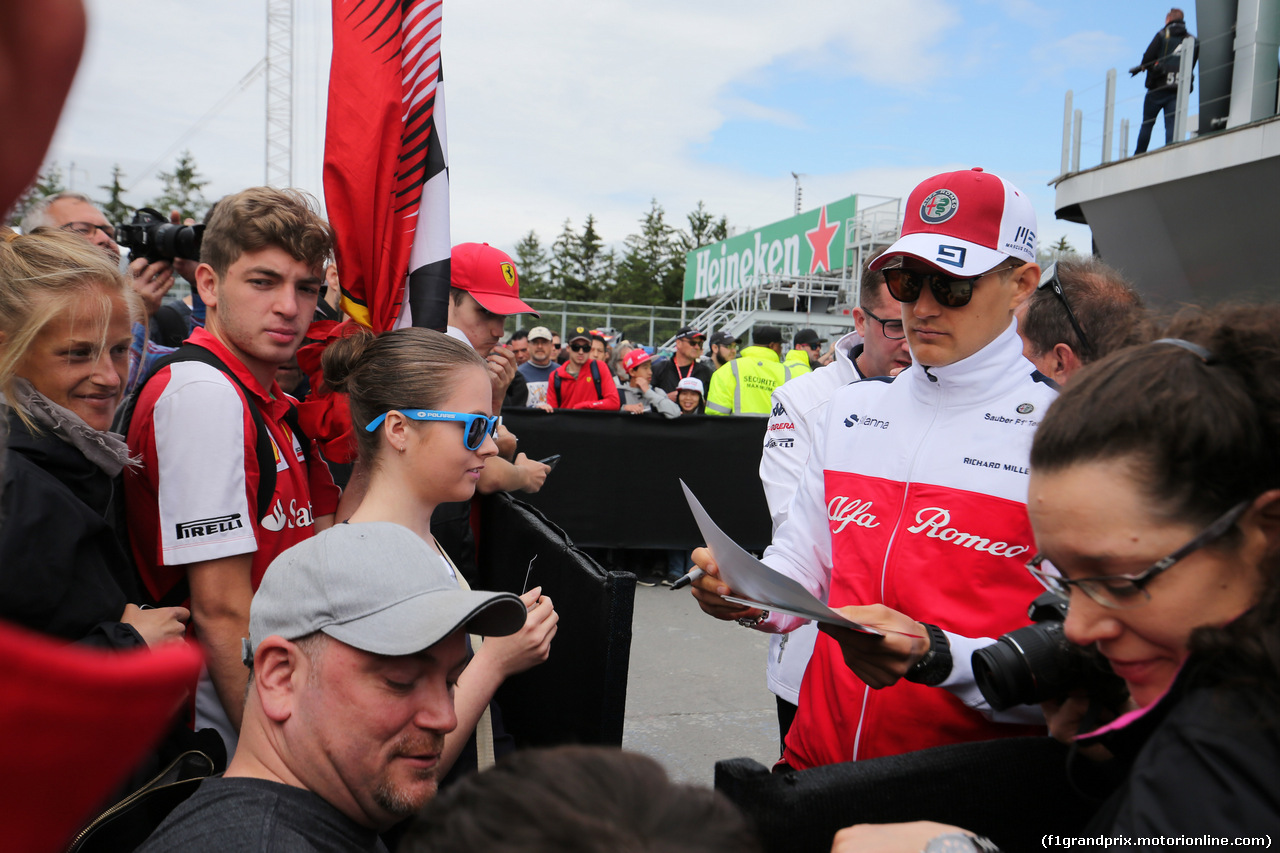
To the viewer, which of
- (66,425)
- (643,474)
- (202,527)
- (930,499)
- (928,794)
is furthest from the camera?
(643,474)

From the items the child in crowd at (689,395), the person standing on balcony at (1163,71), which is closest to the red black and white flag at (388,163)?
the child in crowd at (689,395)

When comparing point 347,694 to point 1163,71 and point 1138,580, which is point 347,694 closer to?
point 1138,580

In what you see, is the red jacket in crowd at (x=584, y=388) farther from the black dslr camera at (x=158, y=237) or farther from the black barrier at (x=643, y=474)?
the black dslr camera at (x=158, y=237)

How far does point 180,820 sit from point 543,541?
63.6 inches

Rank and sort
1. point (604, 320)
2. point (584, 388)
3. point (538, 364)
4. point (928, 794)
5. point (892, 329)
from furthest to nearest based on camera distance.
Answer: point (604, 320) < point (538, 364) < point (584, 388) < point (892, 329) < point (928, 794)

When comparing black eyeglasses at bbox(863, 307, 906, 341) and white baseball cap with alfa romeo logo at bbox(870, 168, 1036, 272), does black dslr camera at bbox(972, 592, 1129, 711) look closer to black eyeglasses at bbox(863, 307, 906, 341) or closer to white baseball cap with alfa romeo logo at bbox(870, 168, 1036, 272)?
white baseball cap with alfa romeo logo at bbox(870, 168, 1036, 272)

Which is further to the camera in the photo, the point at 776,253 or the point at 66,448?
the point at 776,253

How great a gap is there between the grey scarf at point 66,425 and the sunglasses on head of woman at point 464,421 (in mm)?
631

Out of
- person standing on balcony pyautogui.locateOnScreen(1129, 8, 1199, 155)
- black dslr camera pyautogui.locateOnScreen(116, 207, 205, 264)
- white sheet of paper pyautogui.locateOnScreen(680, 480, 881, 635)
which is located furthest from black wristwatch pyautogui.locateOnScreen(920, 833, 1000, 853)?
person standing on balcony pyautogui.locateOnScreen(1129, 8, 1199, 155)

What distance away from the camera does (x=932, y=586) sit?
179 centimetres

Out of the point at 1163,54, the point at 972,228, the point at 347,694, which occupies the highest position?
the point at 1163,54

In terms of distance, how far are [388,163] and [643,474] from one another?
18.0 ft

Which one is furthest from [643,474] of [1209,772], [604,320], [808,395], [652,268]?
[652,268]

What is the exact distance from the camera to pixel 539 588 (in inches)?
81.3
